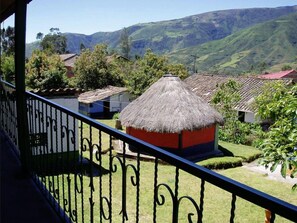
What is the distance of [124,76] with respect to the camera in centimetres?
3650

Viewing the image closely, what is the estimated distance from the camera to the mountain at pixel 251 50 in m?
134

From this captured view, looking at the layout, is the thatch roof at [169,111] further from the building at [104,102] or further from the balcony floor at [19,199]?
the building at [104,102]

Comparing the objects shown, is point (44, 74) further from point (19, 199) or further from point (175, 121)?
point (19, 199)

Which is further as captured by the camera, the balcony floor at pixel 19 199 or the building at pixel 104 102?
the building at pixel 104 102

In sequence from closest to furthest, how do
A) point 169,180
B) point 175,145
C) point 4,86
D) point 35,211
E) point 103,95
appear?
point 35,211 < point 4,86 < point 169,180 < point 175,145 < point 103,95

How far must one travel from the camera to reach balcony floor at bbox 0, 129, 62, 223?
2.61 m

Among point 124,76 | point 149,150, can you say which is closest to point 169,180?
point 149,150

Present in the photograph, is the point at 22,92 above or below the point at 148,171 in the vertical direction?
above

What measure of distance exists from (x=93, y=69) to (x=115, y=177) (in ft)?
71.2

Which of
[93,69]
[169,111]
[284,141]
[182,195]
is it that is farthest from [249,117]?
[284,141]

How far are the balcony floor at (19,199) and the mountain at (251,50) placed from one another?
4931 inches

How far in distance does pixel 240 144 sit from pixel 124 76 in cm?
2066

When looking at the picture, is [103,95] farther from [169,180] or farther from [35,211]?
[35,211]

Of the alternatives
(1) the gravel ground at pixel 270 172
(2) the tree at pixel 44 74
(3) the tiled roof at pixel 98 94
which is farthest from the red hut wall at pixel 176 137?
(3) the tiled roof at pixel 98 94
